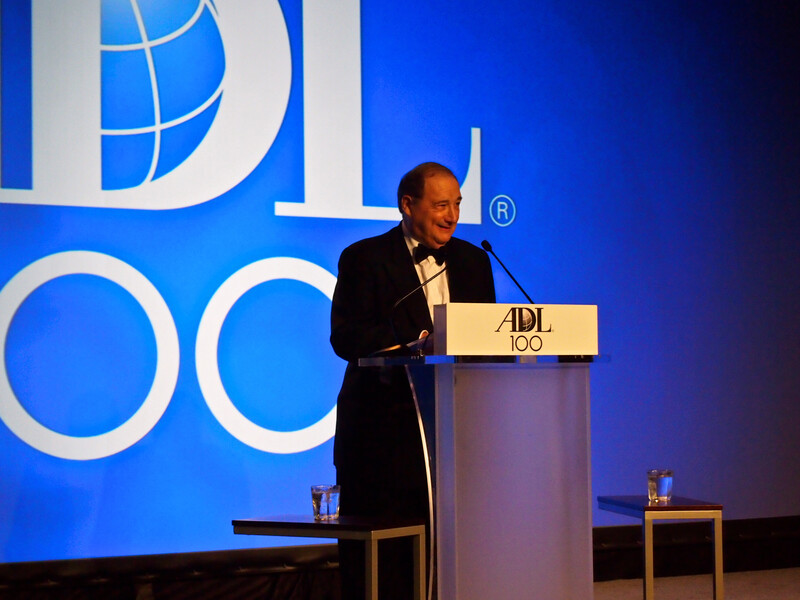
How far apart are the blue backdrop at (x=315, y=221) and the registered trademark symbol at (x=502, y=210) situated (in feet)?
0.04

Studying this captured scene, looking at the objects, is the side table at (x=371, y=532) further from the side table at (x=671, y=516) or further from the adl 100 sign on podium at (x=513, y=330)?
the side table at (x=671, y=516)

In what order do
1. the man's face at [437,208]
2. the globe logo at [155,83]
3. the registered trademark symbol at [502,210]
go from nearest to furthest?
the man's face at [437,208] → the globe logo at [155,83] → the registered trademark symbol at [502,210]

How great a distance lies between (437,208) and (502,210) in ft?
5.83

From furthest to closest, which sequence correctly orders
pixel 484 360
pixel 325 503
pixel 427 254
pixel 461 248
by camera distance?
1. pixel 461 248
2. pixel 427 254
3. pixel 325 503
4. pixel 484 360

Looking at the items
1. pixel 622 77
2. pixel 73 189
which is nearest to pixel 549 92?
pixel 622 77

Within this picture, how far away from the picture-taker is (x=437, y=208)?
2.73 meters

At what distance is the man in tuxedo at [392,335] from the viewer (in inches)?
103

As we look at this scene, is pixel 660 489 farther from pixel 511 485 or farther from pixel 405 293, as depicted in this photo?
pixel 511 485

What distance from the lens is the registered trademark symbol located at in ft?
14.5

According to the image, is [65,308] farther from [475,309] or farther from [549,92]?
[549,92]

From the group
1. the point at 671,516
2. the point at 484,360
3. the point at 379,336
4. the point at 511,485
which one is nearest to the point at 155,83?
the point at 379,336

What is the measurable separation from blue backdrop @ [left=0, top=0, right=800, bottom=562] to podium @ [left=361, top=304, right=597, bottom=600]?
1904mm

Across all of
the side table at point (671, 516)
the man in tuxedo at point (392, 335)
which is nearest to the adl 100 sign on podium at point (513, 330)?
the man in tuxedo at point (392, 335)

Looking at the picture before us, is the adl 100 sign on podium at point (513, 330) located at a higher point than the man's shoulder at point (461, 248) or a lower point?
lower
